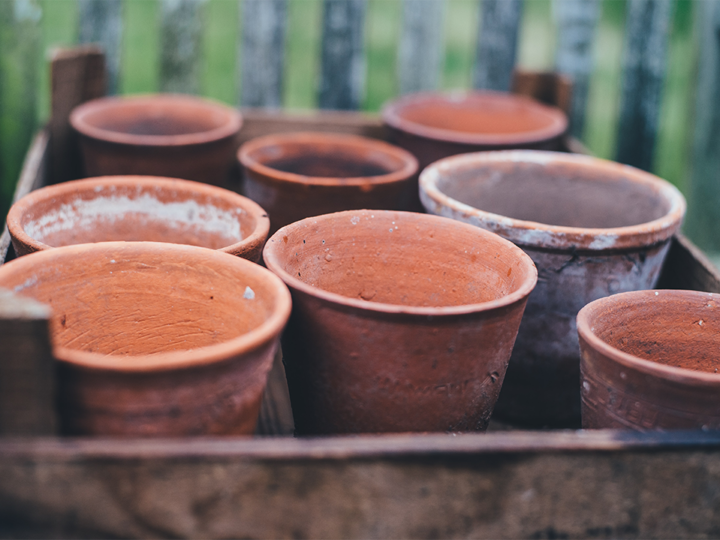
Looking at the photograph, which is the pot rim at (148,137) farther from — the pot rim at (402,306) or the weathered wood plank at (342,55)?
the pot rim at (402,306)

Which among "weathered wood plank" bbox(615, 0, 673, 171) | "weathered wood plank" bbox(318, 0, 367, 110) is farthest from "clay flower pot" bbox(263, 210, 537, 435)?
"weathered wood plank" bbox(615, 0, 673, 171)

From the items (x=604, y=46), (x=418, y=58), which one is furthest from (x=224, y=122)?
(x=604, y=46)

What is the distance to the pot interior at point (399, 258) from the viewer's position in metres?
1.67

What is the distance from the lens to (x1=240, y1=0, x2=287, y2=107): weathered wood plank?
10.5 feet

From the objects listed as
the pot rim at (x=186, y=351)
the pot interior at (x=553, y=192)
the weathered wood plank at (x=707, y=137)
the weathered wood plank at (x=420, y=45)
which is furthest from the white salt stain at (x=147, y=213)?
the weathered wood plank at (x=707, y=137)

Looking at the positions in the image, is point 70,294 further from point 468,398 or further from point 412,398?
point 468,398

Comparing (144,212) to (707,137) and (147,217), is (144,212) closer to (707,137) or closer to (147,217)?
(147,217)

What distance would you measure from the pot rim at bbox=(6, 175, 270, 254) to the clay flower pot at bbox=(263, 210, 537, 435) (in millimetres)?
114

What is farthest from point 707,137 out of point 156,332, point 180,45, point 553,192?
point 156,332

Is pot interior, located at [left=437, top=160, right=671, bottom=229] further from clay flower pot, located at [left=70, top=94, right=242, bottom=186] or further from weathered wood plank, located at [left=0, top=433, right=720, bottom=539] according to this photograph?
weathered wood plank, located at [left=0, top=433, right=720, bottom=539]

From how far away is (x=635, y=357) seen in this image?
140cm

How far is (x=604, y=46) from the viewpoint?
5219 millimetres

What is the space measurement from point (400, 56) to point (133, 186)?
193 centimetres

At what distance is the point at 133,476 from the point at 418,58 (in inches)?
110
